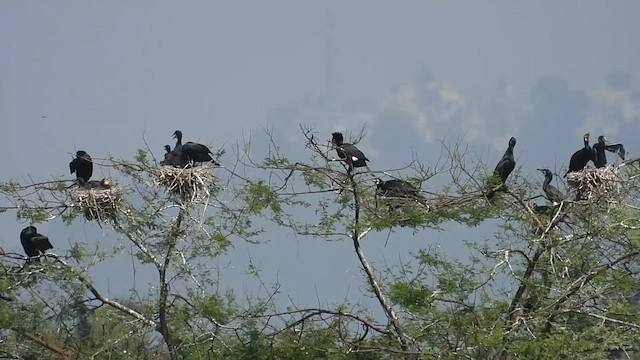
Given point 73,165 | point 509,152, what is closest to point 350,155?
point 509,152

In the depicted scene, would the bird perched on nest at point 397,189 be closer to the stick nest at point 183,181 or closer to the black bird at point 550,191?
the black bird at point 550,191

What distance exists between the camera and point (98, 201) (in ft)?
47.7

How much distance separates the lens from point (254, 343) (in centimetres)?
1396

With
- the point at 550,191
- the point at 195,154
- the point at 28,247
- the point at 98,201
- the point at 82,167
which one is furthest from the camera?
the point at 82,167

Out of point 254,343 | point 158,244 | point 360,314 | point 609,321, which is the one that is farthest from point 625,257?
point 158,244

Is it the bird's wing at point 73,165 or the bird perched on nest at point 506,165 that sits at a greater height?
the bird's wing at point 73,165

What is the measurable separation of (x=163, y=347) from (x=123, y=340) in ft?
6.47

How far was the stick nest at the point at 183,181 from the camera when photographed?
1470cm

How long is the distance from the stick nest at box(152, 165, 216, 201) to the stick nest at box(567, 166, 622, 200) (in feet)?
14.3

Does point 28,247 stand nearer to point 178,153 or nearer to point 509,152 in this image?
point 178,153

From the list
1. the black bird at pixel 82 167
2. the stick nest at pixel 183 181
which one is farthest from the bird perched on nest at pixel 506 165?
the black bird at pixel 82 167

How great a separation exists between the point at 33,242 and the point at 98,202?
170 centimetres

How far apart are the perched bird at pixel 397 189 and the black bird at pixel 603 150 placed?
2971 millimetres

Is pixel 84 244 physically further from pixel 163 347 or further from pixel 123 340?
pixel 163 347
